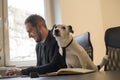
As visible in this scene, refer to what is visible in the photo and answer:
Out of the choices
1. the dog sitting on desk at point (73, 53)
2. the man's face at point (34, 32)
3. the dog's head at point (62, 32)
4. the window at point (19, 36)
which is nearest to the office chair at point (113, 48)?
the dog sitting on desk at point (73, 53)

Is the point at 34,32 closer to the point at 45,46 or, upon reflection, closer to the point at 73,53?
the point at 45,46

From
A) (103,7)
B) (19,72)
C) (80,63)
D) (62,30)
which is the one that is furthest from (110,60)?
(103,7)

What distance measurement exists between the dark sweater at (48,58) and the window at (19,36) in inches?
28.6

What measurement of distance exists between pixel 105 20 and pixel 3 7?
153cm

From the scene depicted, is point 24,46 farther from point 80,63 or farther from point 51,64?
point 80,63

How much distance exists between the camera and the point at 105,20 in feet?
11.7

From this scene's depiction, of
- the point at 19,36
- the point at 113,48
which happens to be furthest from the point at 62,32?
the point at 19,36

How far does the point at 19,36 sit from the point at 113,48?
1.51 metres

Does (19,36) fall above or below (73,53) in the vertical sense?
above

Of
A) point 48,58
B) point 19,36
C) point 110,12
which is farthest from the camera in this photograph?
point 110,12

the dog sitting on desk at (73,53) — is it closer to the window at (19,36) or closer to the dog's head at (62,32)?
the dog's head at (62,32)

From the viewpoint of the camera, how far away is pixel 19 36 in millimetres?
3207

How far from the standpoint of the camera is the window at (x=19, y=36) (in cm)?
314

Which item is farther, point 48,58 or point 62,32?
point 48,58
